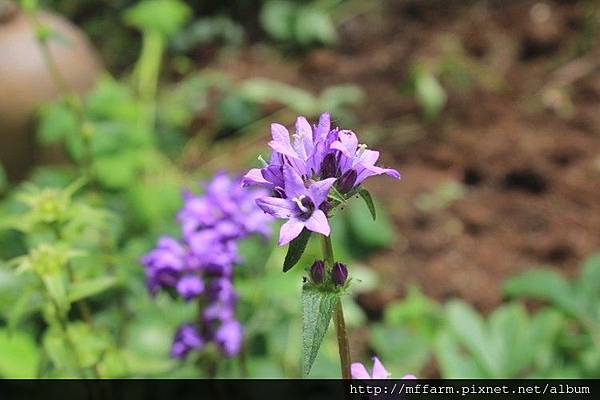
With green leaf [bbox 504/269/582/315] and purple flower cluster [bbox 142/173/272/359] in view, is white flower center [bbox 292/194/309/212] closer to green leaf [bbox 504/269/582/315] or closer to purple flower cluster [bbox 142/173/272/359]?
purple flower cluster [bbox 142/173/272/359]

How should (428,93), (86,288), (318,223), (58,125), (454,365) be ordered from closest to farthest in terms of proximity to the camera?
1. (318,223)
2. (86,288)
3. (454,365)
4. (58,125)
5. (428,93)

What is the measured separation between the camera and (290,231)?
92cm

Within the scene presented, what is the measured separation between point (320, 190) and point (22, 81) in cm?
234

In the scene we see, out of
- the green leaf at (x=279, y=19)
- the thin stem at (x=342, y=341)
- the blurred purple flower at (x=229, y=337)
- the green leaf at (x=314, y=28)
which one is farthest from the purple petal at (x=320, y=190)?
the green leaf at (x=279, y=19)

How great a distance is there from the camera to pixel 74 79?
3098 millimetres

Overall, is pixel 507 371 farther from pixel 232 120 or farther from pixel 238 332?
pixel 232 120

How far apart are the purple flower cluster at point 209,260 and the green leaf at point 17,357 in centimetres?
52

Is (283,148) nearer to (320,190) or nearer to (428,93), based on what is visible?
(320,190)

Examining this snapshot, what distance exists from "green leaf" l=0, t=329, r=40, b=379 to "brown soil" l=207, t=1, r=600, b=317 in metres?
0.94

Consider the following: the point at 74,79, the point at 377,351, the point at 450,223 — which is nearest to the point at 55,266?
the point at 377,351

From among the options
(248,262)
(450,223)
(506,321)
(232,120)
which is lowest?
(506,321)

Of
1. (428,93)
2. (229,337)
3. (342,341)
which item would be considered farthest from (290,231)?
(428,93)

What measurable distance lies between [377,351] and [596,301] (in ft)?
1.86

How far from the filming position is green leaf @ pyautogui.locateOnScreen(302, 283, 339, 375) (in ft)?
2.93
